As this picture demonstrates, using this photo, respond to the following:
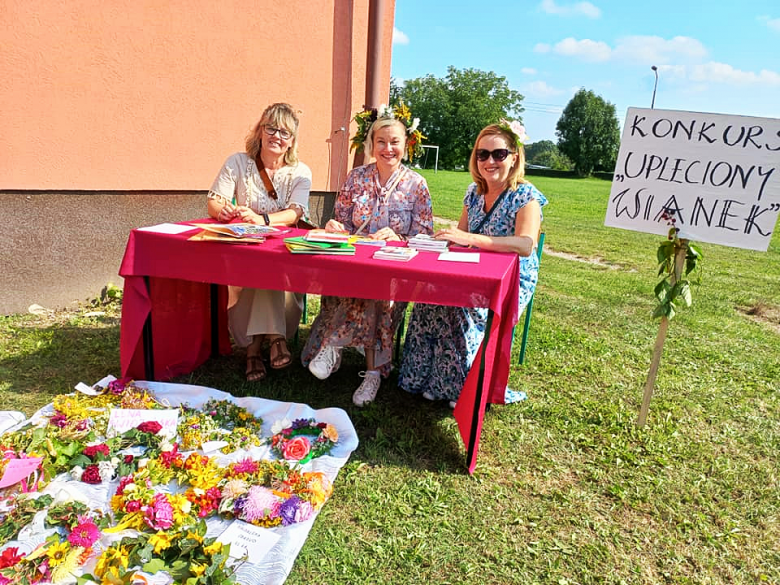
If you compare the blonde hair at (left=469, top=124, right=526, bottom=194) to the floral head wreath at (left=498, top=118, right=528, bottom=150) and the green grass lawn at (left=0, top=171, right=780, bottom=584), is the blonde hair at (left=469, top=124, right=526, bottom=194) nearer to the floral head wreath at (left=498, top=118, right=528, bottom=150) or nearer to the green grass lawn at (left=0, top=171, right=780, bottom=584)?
the floral head wreath at (left=498, top=118, right=528, bottom=150)

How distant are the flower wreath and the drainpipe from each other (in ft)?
11.1

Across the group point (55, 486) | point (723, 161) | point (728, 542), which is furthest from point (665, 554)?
point (55, 486)

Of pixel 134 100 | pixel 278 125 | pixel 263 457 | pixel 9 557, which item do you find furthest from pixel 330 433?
pixel 134 100

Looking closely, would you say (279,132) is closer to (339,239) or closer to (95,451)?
(339,239)

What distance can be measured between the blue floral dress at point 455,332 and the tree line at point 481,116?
62054mm

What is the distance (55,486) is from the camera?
2172mm

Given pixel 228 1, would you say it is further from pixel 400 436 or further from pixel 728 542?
pixel 728 542

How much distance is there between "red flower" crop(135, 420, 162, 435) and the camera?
2.55 meters

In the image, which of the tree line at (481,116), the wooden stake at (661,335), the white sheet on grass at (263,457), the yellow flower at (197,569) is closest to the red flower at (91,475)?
the white sheet on grass at (263,457)

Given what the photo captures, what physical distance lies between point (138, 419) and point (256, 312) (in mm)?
1013

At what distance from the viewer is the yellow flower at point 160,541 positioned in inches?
71.7

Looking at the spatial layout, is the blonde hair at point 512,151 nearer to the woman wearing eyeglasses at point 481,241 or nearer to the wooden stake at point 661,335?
the woman wearing eyeglasses at point 481,241

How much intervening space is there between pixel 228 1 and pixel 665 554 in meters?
5.09

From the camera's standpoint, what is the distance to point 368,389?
315cm
